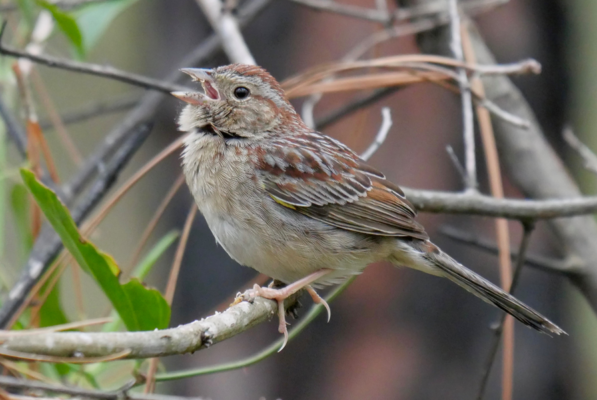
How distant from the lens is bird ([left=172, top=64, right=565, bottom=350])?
2.58 metres

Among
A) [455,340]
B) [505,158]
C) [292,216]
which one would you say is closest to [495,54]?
[505,158]

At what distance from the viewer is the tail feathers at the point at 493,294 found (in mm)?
Result: 2564

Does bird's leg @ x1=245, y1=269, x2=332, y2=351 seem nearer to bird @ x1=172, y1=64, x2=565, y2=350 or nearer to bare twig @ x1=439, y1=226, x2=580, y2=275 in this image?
bird @ x1=172, y1=64, x2=565, y2=350

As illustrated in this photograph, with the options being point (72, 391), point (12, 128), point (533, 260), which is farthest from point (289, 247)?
point (72, 391)

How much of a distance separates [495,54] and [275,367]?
2.34m

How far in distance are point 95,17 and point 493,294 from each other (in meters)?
2.25

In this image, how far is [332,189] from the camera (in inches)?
113

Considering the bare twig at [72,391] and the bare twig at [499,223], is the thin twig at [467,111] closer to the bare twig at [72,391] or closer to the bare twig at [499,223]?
the bare twig at [499,223]

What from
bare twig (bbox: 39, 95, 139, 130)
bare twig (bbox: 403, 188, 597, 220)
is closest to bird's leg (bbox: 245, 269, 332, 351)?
bare twig (bbox: 403, 188, 597, 220)

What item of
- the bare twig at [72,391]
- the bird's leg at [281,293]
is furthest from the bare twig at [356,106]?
the bare twig at [72,391]

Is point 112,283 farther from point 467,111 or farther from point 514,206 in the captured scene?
point 467,111

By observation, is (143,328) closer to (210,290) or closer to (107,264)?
(107,264)

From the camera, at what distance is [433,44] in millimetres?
3637

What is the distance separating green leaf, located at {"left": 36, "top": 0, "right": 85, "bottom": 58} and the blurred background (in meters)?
1.27
